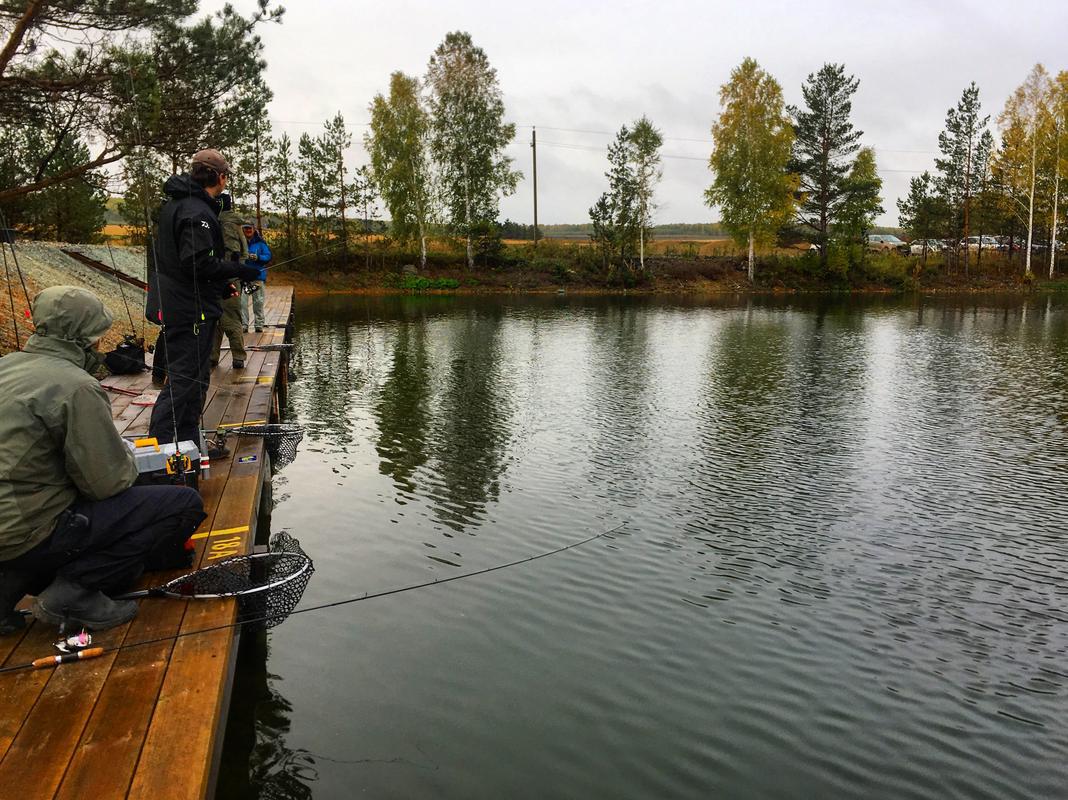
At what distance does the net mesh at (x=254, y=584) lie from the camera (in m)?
4.62

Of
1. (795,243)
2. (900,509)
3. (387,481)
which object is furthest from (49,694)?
(795,243)

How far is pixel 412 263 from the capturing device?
4981cm

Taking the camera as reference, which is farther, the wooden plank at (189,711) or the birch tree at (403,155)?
the birch tree at (403,155)

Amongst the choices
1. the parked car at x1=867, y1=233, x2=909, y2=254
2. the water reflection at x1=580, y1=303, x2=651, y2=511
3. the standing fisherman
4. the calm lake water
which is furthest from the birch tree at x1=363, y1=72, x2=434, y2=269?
the standing fisherman

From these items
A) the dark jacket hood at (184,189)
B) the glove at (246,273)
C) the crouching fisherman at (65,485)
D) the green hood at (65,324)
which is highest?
the dark jacket hood at (184,189)

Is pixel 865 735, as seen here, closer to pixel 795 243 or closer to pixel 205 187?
pixel 205 187

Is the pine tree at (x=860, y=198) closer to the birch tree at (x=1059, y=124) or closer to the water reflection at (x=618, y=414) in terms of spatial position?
the birch tree at (x=1059, y=124)

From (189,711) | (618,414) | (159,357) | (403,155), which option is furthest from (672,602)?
(403,155)

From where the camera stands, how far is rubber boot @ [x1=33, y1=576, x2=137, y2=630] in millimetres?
4078

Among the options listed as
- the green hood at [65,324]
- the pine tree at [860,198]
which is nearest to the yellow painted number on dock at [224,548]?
the green hood at [65,324]

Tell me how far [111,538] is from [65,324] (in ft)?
3.65

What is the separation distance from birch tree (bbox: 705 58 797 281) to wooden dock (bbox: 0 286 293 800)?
49567 mm

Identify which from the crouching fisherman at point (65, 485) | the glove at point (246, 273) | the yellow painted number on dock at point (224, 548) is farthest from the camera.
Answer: the glove at point (246, 273)

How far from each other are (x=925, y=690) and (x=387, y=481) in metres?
6.32
